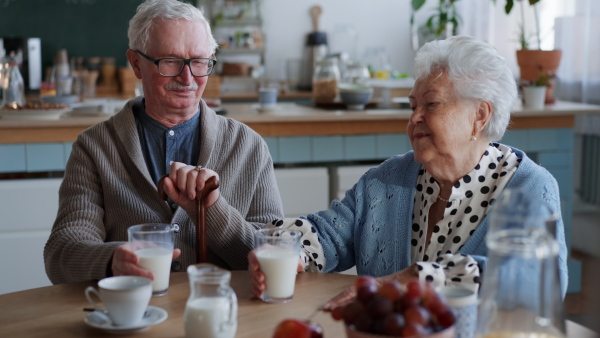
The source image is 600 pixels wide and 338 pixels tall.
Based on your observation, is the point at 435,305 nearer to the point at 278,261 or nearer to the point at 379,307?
the point at 379,307

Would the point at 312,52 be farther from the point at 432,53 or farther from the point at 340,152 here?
the point at 432,53

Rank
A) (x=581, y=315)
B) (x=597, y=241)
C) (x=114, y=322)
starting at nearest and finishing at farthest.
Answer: (x=114, y=322) < (x=581, y=315) < (x=597, y=241)

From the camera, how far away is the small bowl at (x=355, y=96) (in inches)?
146

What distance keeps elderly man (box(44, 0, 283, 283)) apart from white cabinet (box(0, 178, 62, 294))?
3.99 feet

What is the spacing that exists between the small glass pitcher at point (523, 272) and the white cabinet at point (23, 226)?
8.73 feet

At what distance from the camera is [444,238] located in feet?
6.12

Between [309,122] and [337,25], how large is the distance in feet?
10.5

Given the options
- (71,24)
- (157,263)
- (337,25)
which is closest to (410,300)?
(157,263)

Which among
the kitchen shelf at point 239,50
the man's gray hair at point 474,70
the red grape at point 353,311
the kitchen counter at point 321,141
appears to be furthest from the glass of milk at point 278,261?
the kitchen shelf at point 239,50

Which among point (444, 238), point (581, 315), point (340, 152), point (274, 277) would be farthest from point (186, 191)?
point (581, 315)

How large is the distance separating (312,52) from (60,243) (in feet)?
15.3

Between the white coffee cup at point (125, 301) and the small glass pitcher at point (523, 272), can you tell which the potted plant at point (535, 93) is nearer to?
the white coffee cup at point (125, 301)

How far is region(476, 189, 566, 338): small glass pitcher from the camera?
2.97ft

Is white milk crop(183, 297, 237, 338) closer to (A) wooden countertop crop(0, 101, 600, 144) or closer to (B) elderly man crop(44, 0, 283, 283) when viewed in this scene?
(B) elderly man crop(44, 0, 283, 283)
